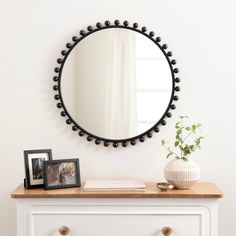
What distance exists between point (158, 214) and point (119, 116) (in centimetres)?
61

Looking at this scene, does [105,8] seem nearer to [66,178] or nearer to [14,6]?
[14,6]

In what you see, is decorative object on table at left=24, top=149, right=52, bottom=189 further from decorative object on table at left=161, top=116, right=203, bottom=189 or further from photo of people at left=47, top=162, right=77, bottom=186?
decorative object on table at left=161, top=116, right=203, bottom=189

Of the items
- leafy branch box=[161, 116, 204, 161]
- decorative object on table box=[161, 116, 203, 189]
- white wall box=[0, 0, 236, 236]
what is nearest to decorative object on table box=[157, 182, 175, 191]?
decorative object on table box=[161, 116, 203, 189]

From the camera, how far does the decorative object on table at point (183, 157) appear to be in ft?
7.95

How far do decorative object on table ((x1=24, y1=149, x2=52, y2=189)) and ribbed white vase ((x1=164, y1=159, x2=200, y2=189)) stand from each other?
651mm

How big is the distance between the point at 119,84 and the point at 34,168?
0.66 metres

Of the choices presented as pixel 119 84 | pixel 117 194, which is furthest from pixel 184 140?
pixel 117 194

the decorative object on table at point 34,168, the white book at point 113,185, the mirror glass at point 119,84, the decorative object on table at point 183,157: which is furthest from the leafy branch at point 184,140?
the decorative object on table at point 34,168

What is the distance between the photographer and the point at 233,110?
8.94 feet

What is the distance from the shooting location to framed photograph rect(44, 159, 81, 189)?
2.45 meters

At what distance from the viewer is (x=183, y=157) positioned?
2.51 metres

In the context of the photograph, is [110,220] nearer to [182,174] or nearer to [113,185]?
[113,185]

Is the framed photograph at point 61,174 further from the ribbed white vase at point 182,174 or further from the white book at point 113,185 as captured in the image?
the ribbed white vase at point 182,174

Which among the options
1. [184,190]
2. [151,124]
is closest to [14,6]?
[151,124]
